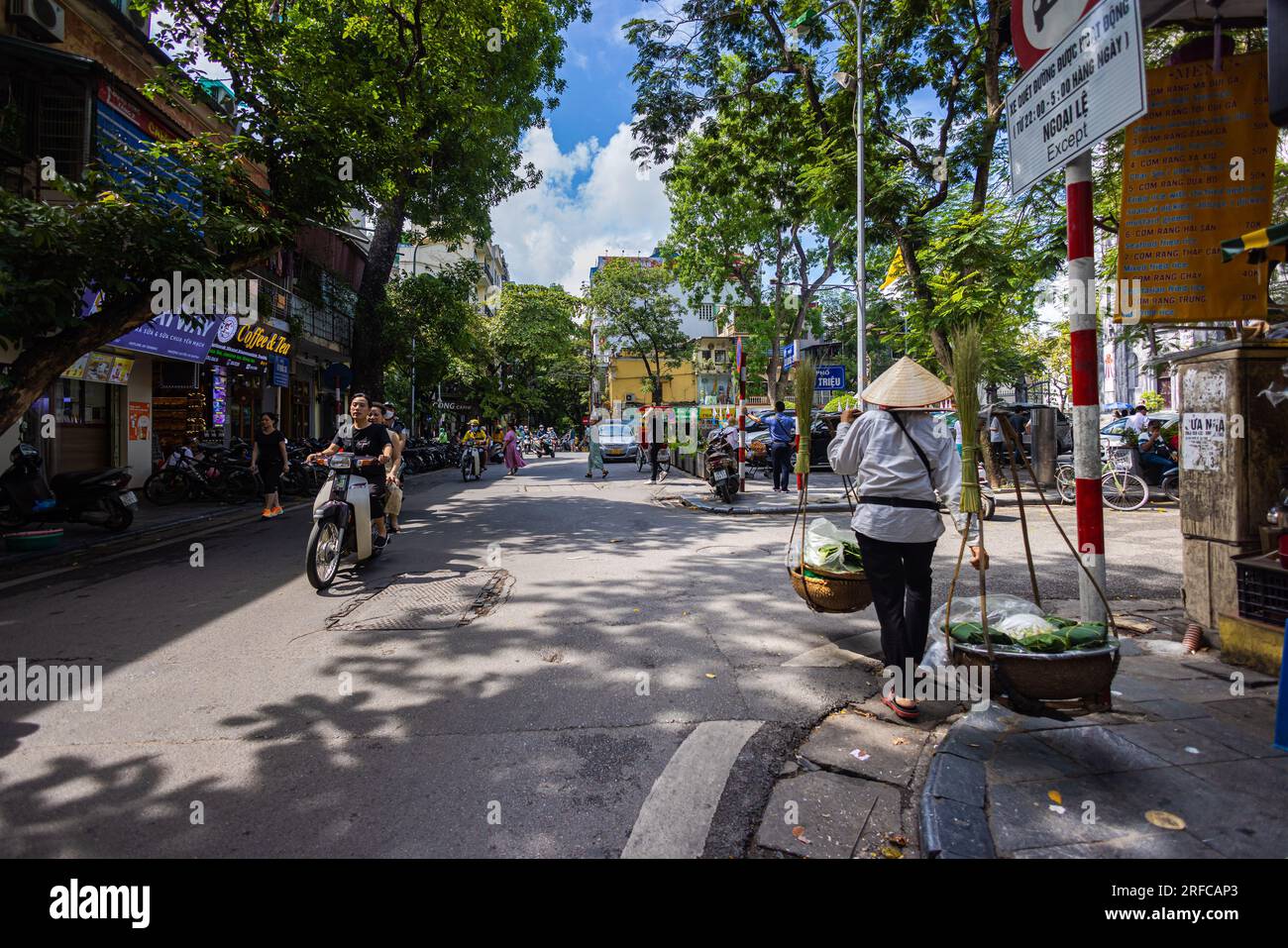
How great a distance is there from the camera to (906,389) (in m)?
3.72

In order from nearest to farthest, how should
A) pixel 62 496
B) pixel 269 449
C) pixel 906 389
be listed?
pixel 906 389
pixel 62 496
pixel 269 449

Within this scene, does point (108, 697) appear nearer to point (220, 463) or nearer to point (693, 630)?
point (693, 630)

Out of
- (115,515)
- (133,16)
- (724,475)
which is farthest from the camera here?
(724,475)

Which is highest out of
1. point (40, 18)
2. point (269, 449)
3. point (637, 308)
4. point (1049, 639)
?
point (637, 308)

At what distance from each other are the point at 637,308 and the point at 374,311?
27080mm

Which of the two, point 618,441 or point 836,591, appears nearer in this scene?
point 836,591

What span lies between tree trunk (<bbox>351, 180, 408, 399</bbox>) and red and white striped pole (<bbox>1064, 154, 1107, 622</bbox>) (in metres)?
16.2

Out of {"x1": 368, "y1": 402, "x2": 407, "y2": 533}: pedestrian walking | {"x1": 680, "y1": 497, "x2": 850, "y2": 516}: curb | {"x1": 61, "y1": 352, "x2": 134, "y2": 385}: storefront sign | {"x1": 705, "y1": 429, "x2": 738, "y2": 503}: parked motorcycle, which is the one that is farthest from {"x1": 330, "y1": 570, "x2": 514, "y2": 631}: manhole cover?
{"x1": 61, "y1": 352, "x2": 134, "y2": 385}: storefront sign

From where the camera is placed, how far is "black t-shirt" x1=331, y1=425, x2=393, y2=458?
7.46 m

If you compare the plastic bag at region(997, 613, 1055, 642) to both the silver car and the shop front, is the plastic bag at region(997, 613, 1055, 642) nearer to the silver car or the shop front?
the shop front

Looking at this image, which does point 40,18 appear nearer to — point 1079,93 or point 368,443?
point 368,443

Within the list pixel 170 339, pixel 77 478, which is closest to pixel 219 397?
pixel 170 339

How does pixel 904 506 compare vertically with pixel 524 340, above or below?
below

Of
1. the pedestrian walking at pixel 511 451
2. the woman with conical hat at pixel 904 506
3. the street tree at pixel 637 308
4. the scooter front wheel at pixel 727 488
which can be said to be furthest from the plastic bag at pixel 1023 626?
the street tree at pixel 637 308
